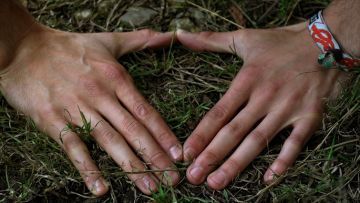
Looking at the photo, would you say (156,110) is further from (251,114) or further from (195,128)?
(251,114)

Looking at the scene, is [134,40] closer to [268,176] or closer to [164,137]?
[164,137]

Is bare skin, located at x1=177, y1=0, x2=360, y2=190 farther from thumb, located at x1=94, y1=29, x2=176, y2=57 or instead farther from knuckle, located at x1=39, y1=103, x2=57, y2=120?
knuckle, located at x1=39, y1=103, x2=57, y2=120

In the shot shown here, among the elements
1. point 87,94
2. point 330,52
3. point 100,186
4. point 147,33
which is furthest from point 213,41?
point 100,186

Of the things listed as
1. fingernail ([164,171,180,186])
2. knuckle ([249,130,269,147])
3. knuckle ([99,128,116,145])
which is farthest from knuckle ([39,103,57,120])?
knuckle ([249,130,269,147])

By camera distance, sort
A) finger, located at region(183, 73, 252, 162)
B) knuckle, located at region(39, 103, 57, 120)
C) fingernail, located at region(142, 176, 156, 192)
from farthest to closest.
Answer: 1. knuckle, located at region(39, 103, 57, 120)
2. finger, located at region(183, 73, 252, 162)
3. fingernail, located at region(142, 176, 156, 192)

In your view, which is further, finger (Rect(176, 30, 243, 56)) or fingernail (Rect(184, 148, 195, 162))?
finger (Rect(176, 30, 243, 56))


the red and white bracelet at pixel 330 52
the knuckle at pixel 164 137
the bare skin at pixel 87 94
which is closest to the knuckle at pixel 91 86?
the bare skin at pixel 87 94

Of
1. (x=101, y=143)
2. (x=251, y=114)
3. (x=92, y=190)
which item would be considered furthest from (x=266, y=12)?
(x=92, y=190)
